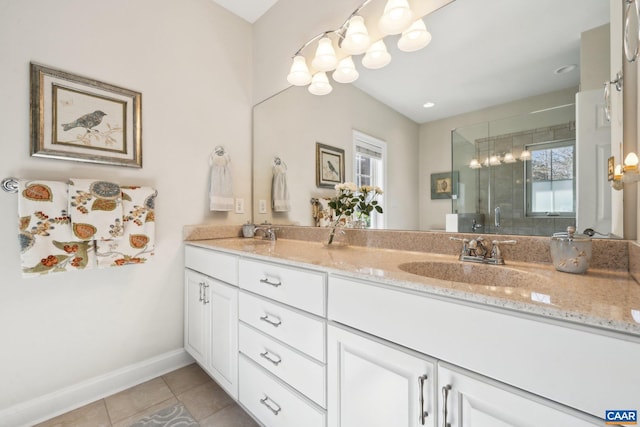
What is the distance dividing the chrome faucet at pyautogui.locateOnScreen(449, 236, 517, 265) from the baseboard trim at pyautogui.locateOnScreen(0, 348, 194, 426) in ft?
6.01

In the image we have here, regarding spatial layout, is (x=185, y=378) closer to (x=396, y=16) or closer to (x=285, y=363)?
(x=285, y=363)

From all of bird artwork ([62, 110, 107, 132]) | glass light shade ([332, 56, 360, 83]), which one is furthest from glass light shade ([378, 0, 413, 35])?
bird artwork ([62, 110, 107, 132])

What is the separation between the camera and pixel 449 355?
664 mm

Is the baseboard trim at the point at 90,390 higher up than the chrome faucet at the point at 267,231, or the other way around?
the chrome faucet at the point at 267,231

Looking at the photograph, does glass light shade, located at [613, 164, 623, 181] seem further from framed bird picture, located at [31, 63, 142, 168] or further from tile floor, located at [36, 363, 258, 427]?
framed bird picture, located at [31, 63, 142, 168]

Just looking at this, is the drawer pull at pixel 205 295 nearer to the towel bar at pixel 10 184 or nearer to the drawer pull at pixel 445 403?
the towel bar at pixel 10 184

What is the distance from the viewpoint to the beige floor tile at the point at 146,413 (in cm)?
131

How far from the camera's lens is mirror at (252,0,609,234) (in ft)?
3.13

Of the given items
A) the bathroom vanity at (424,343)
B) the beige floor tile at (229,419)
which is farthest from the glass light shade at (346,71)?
the beige floor tile at (229,419)

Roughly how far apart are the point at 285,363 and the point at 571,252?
106cm

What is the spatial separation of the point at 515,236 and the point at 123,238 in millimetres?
1874

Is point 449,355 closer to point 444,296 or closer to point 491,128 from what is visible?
point 444,296

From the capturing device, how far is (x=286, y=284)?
1070 millimetres

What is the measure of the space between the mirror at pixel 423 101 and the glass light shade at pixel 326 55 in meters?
0.14
